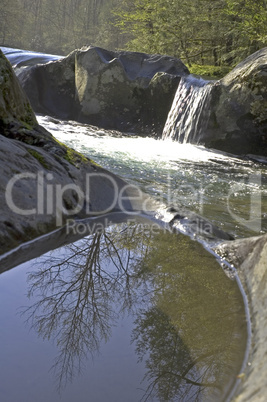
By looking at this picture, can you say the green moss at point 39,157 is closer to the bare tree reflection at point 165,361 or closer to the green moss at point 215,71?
the bare tree reflection at point 165,361

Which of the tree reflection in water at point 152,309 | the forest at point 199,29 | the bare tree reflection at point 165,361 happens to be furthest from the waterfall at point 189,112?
the bare tree reflection at point 165,361

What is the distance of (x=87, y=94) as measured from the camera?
11836mm

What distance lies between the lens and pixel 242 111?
8.94 metres

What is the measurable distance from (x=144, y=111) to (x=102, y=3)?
1647 inches

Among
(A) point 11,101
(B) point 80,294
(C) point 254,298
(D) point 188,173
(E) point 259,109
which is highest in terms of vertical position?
(A) point 11,101

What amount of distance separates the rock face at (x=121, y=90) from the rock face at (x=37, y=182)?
23.9 ft

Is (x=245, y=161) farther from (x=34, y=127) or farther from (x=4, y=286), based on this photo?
(x=4, y=286)

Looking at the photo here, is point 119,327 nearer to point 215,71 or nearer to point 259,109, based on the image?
point 259,109

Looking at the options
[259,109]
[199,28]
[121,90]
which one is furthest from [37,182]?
[199,28]

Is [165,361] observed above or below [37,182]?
below

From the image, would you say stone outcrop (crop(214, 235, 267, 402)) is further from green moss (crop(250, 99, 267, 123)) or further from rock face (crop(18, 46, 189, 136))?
rock face (crop(18, 46, 189, 136))

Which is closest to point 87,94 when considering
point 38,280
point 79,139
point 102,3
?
point 79,139

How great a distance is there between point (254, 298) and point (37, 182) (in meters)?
1.73

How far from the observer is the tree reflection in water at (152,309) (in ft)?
5.67
